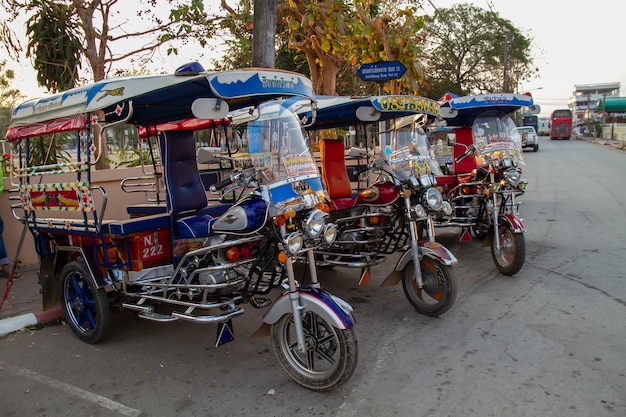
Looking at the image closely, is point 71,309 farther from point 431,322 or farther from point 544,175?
point 544,175

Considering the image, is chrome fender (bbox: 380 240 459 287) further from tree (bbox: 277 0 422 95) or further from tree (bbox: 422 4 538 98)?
tree (bbox: 422 4 538 98)

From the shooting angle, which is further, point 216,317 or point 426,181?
point 426,181

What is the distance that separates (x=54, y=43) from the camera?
8086 millimetres

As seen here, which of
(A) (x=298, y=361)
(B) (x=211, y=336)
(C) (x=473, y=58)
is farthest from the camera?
(C) (x=473, y=58)

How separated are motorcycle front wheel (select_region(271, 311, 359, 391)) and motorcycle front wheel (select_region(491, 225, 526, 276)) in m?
3.15

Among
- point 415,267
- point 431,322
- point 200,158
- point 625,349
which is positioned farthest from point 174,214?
point 625,349

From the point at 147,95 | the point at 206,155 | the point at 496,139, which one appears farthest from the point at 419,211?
the point at 147,95

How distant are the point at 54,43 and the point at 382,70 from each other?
5743 mm

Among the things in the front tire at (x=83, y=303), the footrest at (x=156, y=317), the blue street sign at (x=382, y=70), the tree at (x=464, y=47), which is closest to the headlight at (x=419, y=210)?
the footrest at (x=156, y=317)

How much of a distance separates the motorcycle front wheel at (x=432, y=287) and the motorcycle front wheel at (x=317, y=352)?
1423 millimetres

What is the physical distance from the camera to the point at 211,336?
14.4 feet

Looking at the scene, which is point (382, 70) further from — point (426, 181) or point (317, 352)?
point (317, 352)

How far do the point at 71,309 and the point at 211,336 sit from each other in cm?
144

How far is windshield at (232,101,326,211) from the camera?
3492 mm
